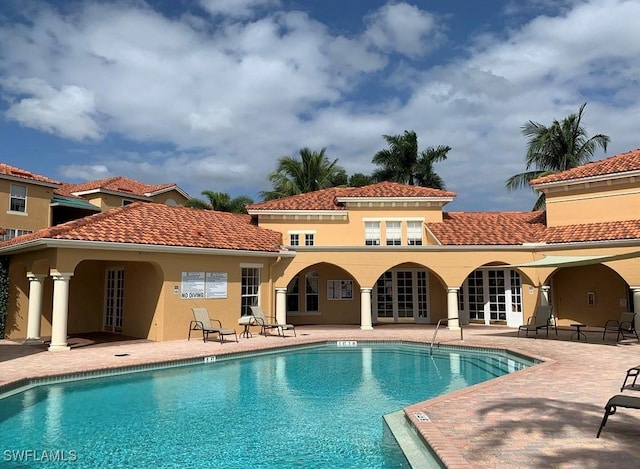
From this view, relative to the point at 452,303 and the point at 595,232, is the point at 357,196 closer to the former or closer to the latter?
the point at 452,303

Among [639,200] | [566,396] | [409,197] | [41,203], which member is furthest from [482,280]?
[41,203]

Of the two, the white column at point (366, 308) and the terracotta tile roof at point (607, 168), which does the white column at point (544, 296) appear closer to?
the terracotta tile roof at point (607, 168)

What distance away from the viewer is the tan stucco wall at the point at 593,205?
21.6m

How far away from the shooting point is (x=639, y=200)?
21.3 metres

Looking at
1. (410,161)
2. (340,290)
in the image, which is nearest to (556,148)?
(410,161)

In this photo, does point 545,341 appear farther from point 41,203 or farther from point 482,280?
point 41,203

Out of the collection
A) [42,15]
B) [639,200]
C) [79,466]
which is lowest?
[79,466]

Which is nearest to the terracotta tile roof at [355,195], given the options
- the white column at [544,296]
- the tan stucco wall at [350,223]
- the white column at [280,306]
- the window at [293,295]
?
the tan stucco wall at [350,223]

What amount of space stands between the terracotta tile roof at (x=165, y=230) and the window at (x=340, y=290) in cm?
400

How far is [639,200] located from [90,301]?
81.2ft

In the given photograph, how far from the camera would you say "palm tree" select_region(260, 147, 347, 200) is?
41.8 metres

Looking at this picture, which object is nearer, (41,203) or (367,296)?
(367,296)

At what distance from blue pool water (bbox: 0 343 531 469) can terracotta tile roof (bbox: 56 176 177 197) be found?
26.0m

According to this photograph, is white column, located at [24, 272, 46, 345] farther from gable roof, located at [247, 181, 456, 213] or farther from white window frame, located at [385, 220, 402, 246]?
white window frame, located at [385, 220, 402, 246]
